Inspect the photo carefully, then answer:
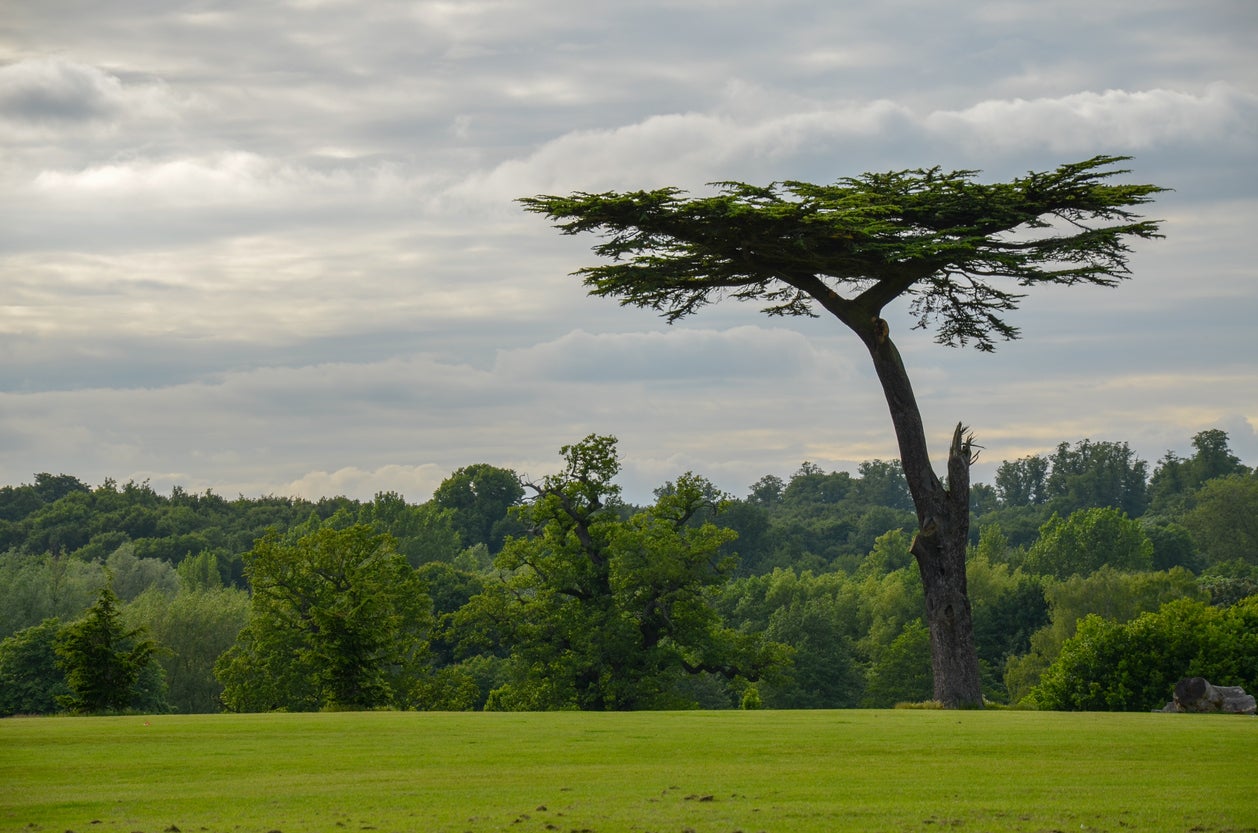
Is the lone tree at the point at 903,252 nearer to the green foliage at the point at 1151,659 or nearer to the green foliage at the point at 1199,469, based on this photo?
the green foliage at the point at 1151,659

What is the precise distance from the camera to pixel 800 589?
97062 mm

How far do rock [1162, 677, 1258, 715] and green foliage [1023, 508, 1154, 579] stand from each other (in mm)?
75409

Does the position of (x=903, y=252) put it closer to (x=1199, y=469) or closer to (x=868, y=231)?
(x=868, y=231)

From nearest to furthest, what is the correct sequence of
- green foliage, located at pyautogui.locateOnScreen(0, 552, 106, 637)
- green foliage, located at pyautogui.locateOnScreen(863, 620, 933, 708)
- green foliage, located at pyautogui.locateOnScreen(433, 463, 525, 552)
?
green foliage, located at pyautogui.locateOnScreen(0, 552, 106, 637) < green foliage, located at pyautogui.locateOnScreen(863, 620, 933, 708) < green foliage, located at pyautogui.locateOnScreen(433, 463, 525, 552)

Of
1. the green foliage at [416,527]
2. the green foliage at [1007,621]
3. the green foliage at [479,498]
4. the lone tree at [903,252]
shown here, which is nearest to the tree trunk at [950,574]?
the lone tree at [903,252]

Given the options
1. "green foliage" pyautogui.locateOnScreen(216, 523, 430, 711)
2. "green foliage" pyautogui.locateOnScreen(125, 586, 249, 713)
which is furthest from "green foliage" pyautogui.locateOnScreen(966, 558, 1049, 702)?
"green foliage" pyautogui.locateOnScreen(125, 586, 249, 713)

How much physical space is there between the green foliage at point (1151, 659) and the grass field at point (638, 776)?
1232 centimetres

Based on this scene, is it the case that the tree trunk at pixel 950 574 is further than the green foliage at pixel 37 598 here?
No

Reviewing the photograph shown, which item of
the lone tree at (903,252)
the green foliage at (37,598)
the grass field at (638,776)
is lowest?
the green foliage at (37,598)

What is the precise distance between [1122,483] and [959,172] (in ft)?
499

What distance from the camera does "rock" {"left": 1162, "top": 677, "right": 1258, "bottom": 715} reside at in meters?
27.2

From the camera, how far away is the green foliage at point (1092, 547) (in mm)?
101250

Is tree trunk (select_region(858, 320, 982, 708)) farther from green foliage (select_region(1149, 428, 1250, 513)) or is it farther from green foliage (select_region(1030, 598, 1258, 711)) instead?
green foliage (select_region(1149, 428, 1250, 513))

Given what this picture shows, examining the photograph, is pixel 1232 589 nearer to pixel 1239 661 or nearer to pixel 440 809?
pixel 1239 661
